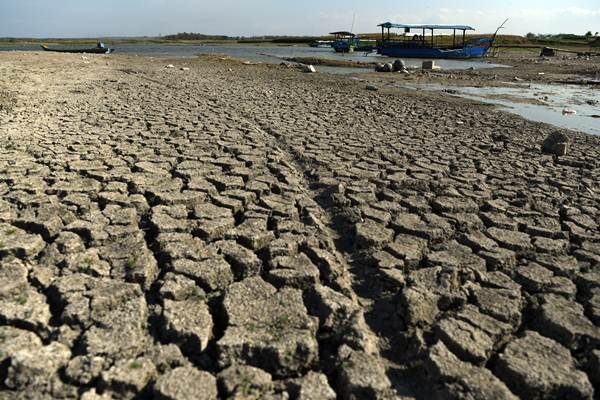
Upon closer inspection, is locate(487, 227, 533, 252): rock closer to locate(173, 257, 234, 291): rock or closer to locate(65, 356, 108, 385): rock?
locate(173, 257, 234, 291): rock

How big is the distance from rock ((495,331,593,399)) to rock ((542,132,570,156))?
14.6 feet

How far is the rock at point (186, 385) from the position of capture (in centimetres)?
169

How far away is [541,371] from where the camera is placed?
1.94 meters

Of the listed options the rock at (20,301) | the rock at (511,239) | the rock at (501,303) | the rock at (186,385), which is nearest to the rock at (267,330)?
the rock at (186,385)

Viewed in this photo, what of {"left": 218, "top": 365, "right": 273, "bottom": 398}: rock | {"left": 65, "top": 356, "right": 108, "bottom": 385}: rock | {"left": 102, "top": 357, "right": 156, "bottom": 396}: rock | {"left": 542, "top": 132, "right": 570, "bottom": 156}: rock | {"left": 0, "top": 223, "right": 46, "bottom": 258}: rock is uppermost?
{"left": 542, "top": 132, "right": 570, "bottom": 156}: rock

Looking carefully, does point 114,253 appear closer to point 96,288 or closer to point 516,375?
point 96,288

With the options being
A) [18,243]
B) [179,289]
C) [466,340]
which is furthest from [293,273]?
[18,243]

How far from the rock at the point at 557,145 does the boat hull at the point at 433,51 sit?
2954 centimetres

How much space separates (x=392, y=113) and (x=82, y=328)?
7.29 meters

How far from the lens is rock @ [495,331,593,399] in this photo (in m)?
1.86

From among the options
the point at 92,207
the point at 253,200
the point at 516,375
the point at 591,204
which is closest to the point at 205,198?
the point at 253,200

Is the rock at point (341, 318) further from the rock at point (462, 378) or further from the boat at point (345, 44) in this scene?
the boat at point (345, 44)

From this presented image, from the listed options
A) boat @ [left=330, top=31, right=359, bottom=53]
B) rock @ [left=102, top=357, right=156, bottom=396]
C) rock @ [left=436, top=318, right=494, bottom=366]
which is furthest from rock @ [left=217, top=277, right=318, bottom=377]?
boat @ [left=330, top=31, right=359, bottom=53]

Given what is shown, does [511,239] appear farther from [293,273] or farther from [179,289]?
[179,289]
